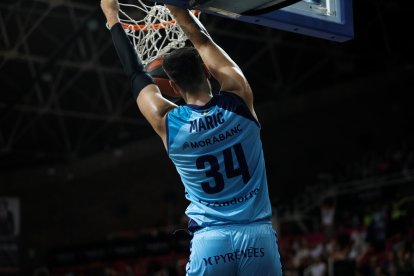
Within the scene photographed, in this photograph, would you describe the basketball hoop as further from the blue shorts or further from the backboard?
the blue shorts

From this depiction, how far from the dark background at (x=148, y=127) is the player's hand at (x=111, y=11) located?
707 inches

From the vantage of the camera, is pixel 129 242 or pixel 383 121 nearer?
pixel 129 242

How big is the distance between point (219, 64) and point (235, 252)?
0.95 metres

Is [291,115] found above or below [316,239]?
above

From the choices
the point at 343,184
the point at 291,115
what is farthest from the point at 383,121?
the point at 343,184

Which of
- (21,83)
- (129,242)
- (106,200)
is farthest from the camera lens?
(106,200)

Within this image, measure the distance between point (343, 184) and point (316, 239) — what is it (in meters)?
4.50

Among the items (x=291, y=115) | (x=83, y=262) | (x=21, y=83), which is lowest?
(x=83, y=262)

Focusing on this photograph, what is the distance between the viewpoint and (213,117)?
12.5 ft

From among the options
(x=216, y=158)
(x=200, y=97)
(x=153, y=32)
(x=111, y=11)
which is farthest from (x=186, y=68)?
(x=153, y=32)

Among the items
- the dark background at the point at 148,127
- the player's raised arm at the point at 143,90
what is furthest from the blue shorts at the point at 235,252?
the dark background at the point at 148,127

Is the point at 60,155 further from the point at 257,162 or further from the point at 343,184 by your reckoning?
the point at 257,162

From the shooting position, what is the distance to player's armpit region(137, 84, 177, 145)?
3814 mm

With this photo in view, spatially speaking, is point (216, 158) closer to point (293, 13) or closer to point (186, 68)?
point (186, 68)
